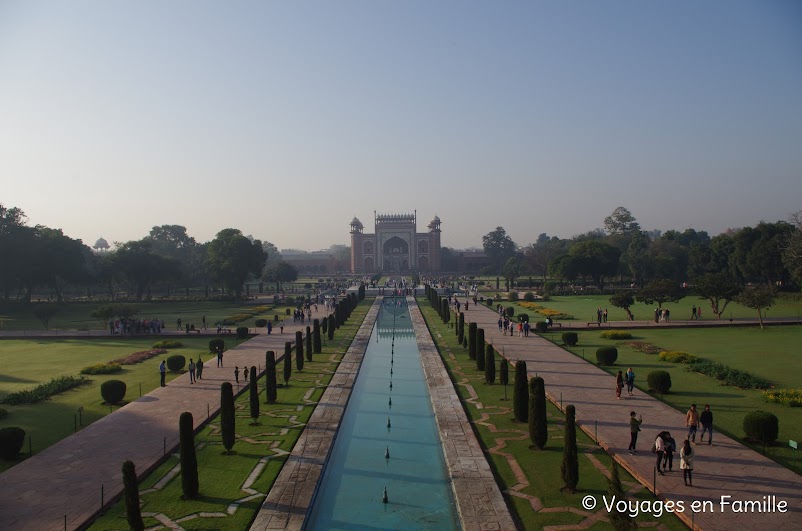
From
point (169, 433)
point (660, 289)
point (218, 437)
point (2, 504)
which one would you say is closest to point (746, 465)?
point (218, 437)

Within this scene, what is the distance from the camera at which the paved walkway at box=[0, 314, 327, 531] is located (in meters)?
8.82

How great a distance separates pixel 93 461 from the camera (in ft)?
35.9

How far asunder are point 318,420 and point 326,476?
3.00 metres

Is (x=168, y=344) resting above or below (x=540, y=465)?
above

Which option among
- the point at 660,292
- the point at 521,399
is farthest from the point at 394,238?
the point at 521,399

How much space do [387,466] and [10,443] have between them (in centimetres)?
684

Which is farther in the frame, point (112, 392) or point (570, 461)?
point (112, 392)

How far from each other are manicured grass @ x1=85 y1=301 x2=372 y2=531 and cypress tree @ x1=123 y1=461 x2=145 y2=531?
759 mm

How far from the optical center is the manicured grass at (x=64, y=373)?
13.4m

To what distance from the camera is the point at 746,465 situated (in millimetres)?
10086

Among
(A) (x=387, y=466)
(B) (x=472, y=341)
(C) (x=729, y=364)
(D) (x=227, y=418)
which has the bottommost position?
(A) (x=387, y=466)

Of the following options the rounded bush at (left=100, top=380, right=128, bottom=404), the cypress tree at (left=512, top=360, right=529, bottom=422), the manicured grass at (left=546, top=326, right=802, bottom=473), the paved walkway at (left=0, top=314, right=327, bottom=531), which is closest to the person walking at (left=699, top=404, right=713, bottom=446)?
the manicured grass at (left=546, top=326, right=802, bottom=473)

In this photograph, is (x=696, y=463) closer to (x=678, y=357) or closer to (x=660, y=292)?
(x=678, y=357)

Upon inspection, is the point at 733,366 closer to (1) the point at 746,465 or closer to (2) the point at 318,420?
(1) the point at 746,465
